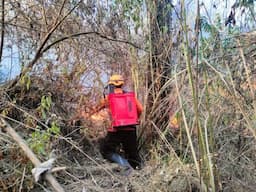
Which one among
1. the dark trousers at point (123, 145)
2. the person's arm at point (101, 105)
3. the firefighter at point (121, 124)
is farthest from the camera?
the dark trousers at point (123, 145)

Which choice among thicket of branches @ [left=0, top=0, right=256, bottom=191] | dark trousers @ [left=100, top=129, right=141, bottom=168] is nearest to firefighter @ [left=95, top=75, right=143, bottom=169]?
dark trousers @ [left=100, top=129, right=141, bottom=168]

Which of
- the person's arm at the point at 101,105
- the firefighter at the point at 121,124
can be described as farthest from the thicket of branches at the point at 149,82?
the firefighter at the point at 121,124

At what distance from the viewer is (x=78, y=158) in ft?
18.1

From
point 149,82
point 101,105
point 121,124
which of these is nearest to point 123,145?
point 121,124

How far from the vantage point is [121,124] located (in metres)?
6.03

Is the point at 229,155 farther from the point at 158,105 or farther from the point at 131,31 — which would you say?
the point at 131,31

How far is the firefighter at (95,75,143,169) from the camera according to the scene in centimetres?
604

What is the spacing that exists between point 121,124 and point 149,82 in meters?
1.04

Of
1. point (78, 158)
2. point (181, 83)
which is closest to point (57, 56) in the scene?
point (78, 158)

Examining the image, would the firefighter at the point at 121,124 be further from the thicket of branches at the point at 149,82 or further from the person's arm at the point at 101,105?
the thicket of branches at the point at 149,82

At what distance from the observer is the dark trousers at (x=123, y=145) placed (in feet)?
20.6

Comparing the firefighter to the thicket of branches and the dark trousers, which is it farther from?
the thicket of branches

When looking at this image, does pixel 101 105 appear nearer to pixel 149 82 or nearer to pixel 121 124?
pixel 121 124

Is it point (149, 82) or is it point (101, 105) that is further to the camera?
point (149, 82)
